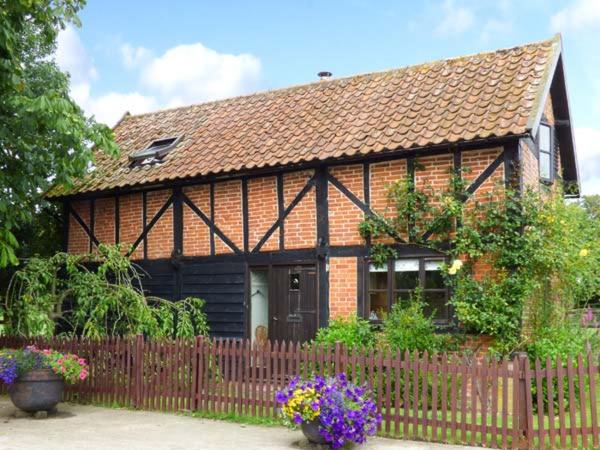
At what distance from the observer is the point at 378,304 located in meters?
13.2

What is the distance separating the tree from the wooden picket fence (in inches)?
101

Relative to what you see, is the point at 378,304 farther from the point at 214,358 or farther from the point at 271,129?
the point at 271,129

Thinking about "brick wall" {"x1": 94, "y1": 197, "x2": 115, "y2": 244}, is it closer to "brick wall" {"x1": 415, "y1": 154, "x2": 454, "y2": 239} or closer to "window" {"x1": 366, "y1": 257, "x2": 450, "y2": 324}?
"window" {"x1": 366, "y1": 257, "x2": 450, "y2": 324}

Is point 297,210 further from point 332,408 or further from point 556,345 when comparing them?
point 332,408

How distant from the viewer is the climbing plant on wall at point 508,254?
458 inches

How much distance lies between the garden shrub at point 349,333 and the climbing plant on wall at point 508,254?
1.70 m

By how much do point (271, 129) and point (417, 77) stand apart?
3.30 m

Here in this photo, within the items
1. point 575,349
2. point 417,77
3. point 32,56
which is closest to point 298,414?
point 575,349

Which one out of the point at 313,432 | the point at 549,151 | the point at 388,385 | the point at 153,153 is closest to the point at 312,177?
the point at 153,153

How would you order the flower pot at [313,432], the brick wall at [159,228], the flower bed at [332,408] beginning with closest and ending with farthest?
the flower bed at [332,408]
the flower pot at [313,432]
the brick wall at [159,228]

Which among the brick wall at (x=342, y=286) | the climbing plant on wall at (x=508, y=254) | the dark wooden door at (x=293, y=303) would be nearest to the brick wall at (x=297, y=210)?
the brick wall at (x=342, y=286)

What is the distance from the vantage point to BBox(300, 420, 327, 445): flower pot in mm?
8445

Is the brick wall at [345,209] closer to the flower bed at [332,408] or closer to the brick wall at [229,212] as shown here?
the brick wall at [229,212]

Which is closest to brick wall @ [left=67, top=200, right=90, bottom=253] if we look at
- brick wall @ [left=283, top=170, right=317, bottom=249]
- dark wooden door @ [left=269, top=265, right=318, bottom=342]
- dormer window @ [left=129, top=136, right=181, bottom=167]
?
dormer window @ [left=129, top=136, right=181, bottom=167]
